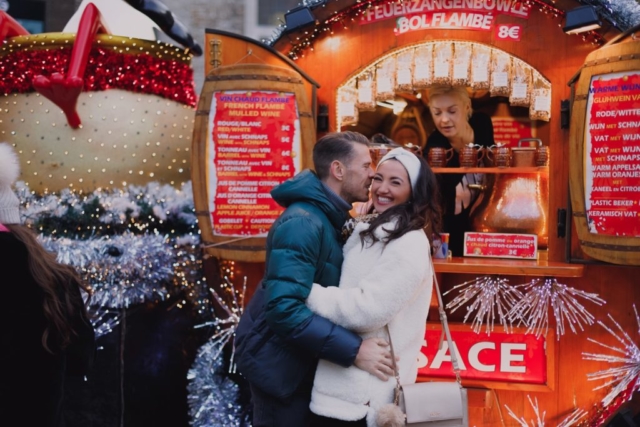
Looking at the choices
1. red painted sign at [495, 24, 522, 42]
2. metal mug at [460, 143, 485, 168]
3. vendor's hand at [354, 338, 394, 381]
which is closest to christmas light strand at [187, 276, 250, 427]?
metal mug at [460, 143, 485, 168]

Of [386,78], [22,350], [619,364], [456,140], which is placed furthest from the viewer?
[456,140]

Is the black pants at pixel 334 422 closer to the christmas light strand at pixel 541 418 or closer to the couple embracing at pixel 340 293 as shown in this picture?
the couple embracing at pixel 340 293

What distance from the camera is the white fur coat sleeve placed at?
2812mm

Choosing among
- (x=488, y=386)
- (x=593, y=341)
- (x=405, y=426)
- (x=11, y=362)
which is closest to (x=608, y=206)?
(x=593, y=341)

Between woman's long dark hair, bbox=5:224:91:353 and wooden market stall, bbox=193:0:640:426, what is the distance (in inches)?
76.9

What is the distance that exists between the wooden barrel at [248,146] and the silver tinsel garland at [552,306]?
162 cm

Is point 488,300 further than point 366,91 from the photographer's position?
No

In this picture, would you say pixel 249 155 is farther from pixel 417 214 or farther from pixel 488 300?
pixel 417 214

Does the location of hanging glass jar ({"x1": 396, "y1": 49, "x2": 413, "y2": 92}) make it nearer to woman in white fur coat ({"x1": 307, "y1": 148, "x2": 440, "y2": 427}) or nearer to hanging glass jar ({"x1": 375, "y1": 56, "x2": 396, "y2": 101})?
hanging glass jar ({"x1": 375, "y1": 56, "x2": 396, "y2": 101})

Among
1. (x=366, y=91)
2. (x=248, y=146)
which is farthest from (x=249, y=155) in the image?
(x=366, y=91)

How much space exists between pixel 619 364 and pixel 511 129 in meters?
2.60

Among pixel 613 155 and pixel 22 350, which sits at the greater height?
pixel 613 155

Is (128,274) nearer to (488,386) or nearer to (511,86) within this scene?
(488,386)

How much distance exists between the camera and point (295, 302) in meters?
2.85
